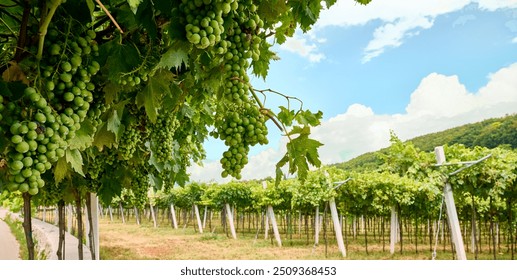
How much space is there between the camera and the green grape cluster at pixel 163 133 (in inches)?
111

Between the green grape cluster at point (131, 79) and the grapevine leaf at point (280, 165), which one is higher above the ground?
the green grape cluster at point (131, 79)

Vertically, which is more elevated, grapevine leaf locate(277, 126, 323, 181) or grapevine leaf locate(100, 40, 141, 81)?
grapevine leaf locate(100, 40, 141, 81)

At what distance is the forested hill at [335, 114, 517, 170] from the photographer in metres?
24.1

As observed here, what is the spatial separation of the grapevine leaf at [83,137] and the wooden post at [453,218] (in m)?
7.98

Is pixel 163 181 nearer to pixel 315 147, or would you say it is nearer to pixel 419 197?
pixel 315 147

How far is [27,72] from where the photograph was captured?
1.49 meters

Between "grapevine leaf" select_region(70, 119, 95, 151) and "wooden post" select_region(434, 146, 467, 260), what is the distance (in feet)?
26.2

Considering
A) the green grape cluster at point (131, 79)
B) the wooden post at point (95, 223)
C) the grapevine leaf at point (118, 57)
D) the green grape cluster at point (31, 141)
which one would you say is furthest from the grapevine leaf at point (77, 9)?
the wooden post at point (95, 223)

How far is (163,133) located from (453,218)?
720cm

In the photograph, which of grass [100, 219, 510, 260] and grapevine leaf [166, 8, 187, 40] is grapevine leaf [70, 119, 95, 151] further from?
grass [100, 219, 510, 260]

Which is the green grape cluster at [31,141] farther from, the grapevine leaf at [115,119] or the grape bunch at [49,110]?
the grapevine leaf at [115,119]

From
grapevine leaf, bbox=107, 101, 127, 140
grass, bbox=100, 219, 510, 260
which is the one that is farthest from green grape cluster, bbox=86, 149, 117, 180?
grass, bbox=100, 219, 510, 260

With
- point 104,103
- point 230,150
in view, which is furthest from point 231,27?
point 104,103

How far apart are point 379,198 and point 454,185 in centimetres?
517
